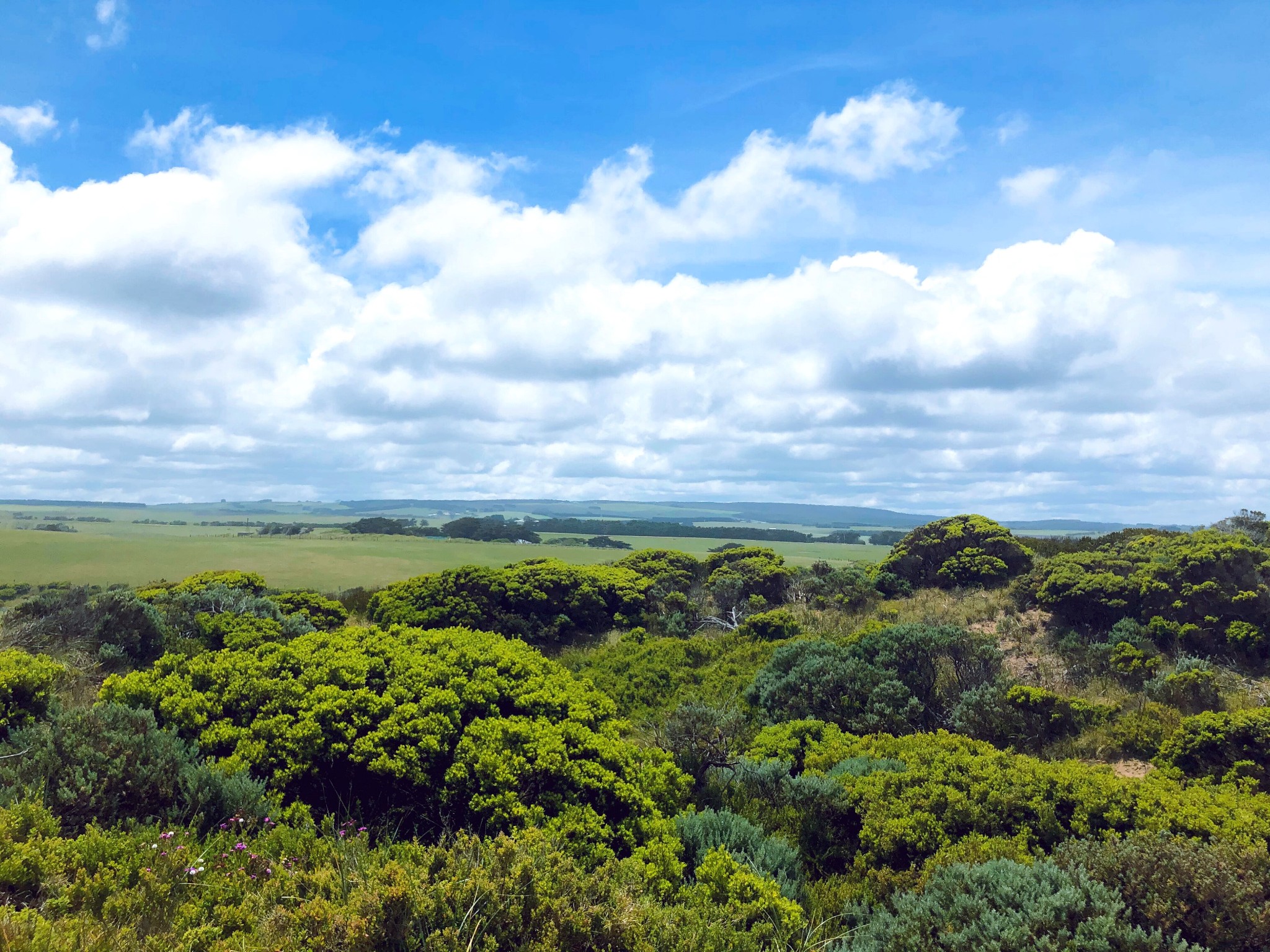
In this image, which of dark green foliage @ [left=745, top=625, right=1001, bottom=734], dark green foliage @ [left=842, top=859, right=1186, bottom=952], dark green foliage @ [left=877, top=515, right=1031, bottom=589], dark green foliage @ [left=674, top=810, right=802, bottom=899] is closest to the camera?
dark green foliage @ [left=842, top=859, right=1186, bottom=952]

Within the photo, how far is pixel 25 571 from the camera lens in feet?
98.6

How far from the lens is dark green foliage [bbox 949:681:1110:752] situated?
11.5 m

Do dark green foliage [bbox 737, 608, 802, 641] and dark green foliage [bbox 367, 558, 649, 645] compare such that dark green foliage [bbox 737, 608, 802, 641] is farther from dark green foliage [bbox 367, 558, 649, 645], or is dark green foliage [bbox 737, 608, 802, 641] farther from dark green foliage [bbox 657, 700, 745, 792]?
dark green foliage [bbox 657, 700, 745, 792]

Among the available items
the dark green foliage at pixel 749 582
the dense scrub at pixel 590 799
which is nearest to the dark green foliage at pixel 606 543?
the dark green foliage at pixel 749 582

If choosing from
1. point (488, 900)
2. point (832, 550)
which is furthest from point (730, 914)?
point (832, 550)

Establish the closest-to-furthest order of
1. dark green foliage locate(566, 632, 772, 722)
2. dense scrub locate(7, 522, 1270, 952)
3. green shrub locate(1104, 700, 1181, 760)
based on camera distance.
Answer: dense scrub locate(7, 522, 1270, 952) → green shrub locate(1104, 700, 1181, 760) → dark green foliage locate(566, 632, 772, 722)

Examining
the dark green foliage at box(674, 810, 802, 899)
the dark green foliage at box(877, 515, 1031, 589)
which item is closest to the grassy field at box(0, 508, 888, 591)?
the dark green foliage at box(877, 515, 1031, 589)

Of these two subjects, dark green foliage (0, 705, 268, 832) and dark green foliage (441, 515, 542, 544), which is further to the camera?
dark green foliage (441, 515, 542, 544)

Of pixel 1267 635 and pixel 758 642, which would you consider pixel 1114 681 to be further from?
pixel 758 642

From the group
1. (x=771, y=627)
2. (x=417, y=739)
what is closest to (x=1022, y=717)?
(x=771, y=627)

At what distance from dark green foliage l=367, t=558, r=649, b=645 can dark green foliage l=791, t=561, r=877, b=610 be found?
5.89 m

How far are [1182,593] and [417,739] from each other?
19.1 m

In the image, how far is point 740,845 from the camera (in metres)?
6.34

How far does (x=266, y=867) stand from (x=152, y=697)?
3.20 m
